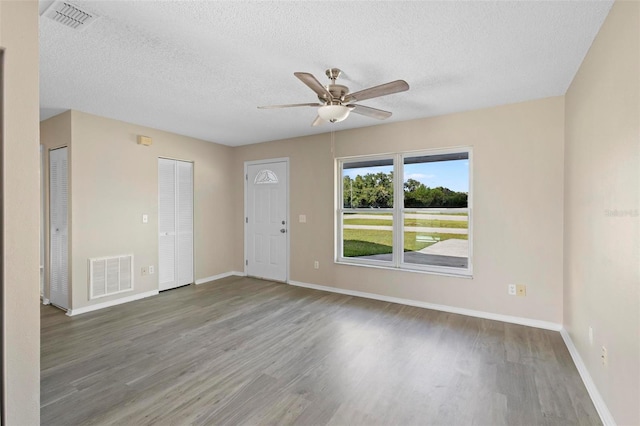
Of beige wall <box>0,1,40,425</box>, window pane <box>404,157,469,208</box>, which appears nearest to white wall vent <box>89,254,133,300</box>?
beige wall <box>0,1,40,425</box>

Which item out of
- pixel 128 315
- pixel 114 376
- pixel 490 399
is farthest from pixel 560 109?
pixel 128 315

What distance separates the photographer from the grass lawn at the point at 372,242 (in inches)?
166

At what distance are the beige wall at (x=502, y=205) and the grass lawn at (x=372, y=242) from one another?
287 mm

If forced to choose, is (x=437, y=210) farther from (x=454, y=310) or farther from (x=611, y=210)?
(x=611, y=210)

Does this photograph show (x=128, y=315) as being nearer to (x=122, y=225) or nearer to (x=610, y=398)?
(x=122, y=225)

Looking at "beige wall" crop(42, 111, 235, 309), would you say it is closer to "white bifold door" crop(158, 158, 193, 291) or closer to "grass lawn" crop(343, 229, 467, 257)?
"white bifold door" crop(158, 158, 193, 291)

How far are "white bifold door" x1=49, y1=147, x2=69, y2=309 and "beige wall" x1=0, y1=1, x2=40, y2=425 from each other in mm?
2914

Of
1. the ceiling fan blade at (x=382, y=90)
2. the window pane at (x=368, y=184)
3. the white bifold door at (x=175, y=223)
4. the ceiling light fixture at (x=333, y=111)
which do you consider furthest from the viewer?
the white bifold door at (x=175, y=223)

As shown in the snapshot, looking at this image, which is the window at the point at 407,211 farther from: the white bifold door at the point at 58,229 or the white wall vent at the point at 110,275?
the white bifold door at the point at 58,229

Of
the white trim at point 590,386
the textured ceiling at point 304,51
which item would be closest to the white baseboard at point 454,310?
the white trim at point 590,386

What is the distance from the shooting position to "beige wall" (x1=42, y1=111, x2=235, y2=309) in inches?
151

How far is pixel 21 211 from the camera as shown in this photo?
145 centimetres

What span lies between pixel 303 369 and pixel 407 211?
254cm

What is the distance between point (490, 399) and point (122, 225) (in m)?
4.60
